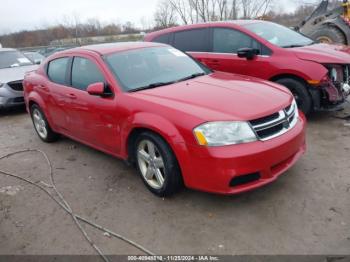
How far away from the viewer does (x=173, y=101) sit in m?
3.61

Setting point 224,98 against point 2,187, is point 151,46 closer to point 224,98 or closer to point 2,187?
point 224,98

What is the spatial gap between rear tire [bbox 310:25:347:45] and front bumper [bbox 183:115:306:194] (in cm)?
727

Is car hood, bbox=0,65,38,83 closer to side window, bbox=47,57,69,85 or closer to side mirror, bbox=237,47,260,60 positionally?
side window, bbox=47,57,69,85

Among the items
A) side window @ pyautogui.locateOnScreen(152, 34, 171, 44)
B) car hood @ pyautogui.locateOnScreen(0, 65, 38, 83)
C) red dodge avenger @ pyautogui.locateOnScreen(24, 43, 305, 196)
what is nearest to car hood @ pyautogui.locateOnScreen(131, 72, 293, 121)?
red dodge avenger @ pyautogui.locateOnScreen(24, 43, 305, 196)

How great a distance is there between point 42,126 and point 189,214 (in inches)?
143

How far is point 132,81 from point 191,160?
139 centimetres

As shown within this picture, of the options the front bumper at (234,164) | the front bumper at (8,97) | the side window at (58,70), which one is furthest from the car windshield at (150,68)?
the front bumper at (8,97)

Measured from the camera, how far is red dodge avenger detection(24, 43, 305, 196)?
10.6 ft

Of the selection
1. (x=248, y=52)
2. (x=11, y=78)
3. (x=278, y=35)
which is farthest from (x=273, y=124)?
(x=11, y=78)

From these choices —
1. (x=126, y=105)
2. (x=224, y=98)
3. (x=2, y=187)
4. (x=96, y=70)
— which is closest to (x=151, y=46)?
(x=96, y=70)

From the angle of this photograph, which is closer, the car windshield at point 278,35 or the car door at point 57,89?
the car door at point 57,89

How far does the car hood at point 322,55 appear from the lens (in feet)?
18.3

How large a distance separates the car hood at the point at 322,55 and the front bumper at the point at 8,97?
6.37 meters

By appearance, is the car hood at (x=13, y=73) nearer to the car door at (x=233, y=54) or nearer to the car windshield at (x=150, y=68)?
the car door at (x=233, y=54)
